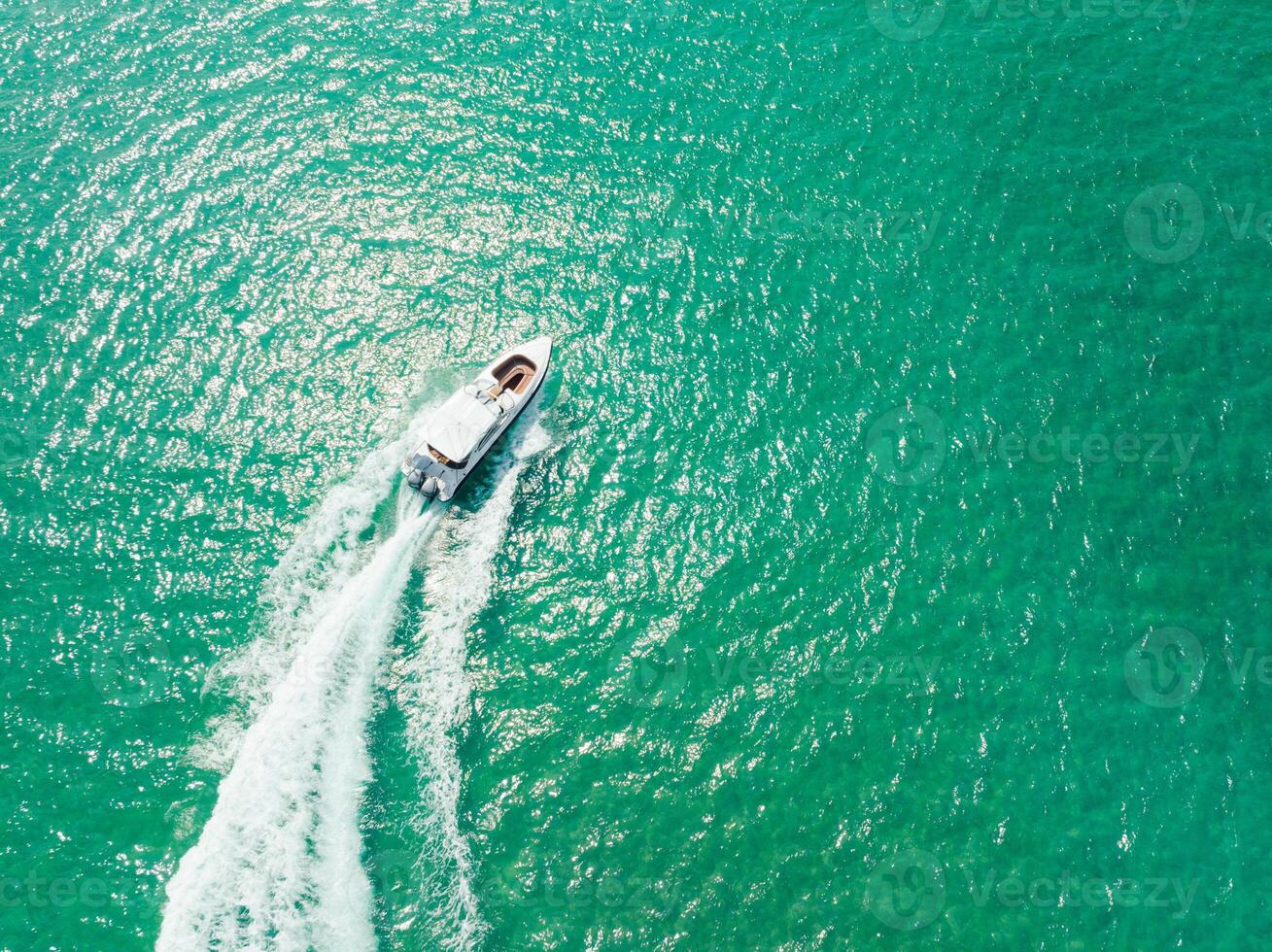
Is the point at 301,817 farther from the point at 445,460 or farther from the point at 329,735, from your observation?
the point at 445,460

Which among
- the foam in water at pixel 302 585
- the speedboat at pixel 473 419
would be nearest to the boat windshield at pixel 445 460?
the speedboat at pixel 473 419

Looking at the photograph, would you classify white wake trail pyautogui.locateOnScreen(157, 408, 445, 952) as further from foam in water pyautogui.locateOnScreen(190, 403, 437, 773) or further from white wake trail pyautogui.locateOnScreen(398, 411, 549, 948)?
white wake trail pyautogui.locateOnScreen(398, 411, 549, 948)

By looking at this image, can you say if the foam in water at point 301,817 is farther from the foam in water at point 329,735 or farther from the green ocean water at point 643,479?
the green ocean water at point 643,479

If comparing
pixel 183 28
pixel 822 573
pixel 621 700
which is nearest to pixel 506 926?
pixel 621 700

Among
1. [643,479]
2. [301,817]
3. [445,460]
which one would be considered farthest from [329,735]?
[643,479]

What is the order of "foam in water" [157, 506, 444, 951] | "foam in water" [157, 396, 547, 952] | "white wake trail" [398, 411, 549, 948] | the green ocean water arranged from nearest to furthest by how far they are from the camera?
1. "foam in water" [157, 506, 444, 951]
2. "foam in water" [157, 396, 547, 952]
3. "white wake trail" [398, 411, 549, 948]
4. the green ocean water

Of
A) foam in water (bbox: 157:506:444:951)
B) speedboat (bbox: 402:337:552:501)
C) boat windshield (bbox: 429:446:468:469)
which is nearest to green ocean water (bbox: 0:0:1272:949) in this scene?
foam in water (bbox: 157:506:444:951)
